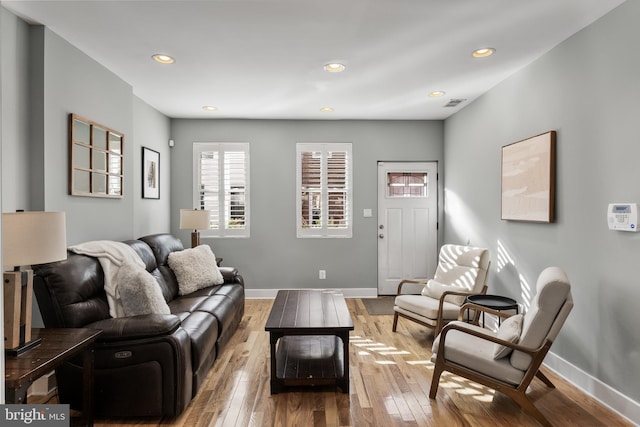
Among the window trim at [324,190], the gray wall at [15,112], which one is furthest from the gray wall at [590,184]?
the gray wall at [15,112]

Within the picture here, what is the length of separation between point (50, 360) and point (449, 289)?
3.36 metres

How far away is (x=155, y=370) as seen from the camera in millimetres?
2373

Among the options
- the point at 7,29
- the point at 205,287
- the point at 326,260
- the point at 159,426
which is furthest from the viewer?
the point at 326,260

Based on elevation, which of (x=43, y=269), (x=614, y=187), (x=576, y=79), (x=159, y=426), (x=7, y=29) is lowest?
A: (x=159, y=426)

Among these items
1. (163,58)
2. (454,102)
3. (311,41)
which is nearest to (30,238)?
(163,58)

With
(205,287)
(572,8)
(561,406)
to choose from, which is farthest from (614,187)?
(205,287)

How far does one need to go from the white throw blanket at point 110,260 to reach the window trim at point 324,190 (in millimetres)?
2721

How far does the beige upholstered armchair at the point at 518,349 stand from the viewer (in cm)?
236

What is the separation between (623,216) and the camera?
243 centimetres

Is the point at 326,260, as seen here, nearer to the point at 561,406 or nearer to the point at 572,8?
the point at 561,406

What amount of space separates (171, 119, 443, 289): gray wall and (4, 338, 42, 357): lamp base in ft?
11.1

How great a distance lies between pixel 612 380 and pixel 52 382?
3915mm

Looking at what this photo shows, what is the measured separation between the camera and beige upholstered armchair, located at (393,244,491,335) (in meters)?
3.69

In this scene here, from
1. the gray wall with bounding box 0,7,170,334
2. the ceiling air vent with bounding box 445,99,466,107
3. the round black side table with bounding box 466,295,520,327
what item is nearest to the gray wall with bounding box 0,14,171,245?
the gray wall with bounding box 0,7,170,334
